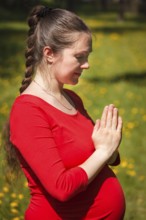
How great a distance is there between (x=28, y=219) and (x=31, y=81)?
0.78 metres

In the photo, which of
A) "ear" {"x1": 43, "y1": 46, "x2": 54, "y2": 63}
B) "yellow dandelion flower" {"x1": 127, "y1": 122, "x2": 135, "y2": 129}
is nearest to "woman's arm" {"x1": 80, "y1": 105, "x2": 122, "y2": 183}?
"ear" {"x1": 43, "y1": 46, "x2": 54, "y2": 63}

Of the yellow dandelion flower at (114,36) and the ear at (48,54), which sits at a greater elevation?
the ear at (48,54)

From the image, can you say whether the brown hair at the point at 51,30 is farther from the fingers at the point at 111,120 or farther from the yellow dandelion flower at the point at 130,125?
the yellow dandelion flower at the point at 130,125

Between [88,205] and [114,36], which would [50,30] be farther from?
[114,36]

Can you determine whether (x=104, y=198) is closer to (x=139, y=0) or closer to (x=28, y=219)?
(x=28, y=219)

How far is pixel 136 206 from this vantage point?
18.2ft

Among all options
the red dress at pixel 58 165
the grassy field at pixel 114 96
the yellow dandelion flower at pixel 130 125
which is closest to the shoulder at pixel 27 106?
the red dress at pixel 58 165

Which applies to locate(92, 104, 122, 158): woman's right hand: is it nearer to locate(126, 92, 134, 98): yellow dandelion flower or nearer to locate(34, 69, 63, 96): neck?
locate(34, 69, 63, 96): neck

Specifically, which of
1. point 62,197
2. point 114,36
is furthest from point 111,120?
point 114,36

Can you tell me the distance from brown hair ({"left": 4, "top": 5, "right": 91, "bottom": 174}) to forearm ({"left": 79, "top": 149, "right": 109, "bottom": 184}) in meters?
0.58

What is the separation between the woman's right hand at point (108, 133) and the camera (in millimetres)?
2637

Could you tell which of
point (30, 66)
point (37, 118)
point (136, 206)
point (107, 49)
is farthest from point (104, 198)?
point (107, 49)

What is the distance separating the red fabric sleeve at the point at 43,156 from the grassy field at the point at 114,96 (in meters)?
0.83

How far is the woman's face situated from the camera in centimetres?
270
